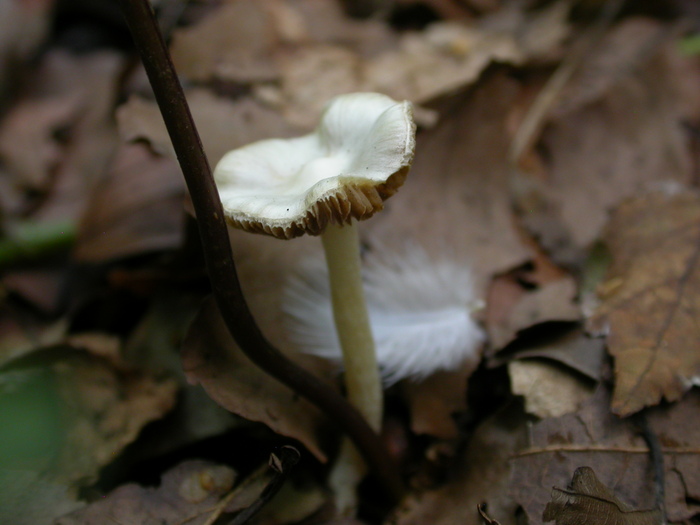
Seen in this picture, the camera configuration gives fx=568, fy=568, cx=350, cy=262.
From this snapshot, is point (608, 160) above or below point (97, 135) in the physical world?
below

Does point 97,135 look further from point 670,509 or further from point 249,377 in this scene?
point 670,509

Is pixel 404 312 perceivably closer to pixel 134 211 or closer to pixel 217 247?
pixel 217 247

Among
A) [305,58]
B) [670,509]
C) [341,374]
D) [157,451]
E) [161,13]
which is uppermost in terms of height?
[161,13]

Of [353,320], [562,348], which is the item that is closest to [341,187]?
[353,320]

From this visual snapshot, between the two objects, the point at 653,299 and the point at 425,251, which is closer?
the point at 653,299

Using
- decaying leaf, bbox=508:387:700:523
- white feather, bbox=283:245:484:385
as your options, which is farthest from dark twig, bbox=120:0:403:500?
decaying leaf, bbox=508:387:700:523

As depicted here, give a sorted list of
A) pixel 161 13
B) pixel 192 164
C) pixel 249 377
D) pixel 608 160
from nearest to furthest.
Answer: pixel 192 164
pixel 249 377
pixel 608 160
pixel 161 13

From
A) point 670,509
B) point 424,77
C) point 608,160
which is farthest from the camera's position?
point 424,77

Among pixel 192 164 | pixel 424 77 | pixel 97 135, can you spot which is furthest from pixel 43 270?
pixel 424 77
